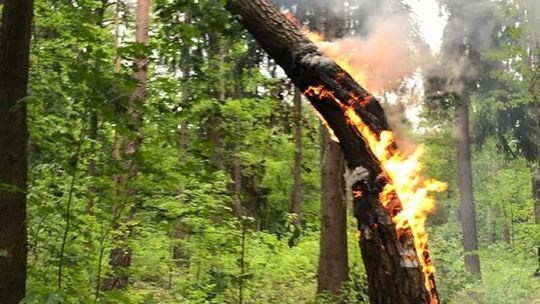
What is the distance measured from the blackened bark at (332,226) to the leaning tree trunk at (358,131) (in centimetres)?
390

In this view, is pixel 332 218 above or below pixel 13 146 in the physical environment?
below

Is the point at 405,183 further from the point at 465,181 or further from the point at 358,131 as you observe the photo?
the point at 465,181

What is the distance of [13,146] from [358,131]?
2.90 m

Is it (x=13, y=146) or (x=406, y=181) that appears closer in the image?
(x=13, y=146)

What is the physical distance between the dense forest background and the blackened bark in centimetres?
5

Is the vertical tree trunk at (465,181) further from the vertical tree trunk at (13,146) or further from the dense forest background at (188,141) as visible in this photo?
the vertical tree trunk at (13,146)

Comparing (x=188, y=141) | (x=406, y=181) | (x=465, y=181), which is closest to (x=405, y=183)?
(x=406, y=181)

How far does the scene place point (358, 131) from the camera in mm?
4363

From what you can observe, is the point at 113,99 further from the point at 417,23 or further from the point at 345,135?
the point at 417,23

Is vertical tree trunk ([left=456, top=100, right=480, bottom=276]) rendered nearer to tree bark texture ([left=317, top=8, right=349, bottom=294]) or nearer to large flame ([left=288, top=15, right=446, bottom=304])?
tree bark texture ([left=317, top=8, right=349, bottom=294])

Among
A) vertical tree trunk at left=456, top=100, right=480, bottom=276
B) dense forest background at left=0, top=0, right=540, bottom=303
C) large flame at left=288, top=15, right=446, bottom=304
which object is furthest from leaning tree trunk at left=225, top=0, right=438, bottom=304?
vertical tree trunk at left=456, top=100, right=480, bottom=276

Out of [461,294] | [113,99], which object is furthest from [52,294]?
[461,294]

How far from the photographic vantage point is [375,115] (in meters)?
4.43

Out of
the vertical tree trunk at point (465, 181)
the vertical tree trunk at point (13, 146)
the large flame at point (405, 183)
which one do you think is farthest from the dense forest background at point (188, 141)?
the vertical tree trunk at point (465, 181)
